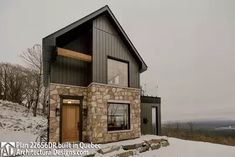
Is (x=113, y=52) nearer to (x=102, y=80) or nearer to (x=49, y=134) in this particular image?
(x=102, y=80)

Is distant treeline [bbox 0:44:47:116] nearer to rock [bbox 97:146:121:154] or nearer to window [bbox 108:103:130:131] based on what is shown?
window [bbox 108:103:130:131]

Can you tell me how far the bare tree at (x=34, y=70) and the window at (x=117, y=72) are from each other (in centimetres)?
1066

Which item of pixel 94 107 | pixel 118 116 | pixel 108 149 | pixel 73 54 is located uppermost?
pixel 73 54

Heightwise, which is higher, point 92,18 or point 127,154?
point 92,18

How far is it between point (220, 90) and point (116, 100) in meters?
17.5

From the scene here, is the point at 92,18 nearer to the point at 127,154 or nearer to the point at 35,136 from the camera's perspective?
the point at 127,154

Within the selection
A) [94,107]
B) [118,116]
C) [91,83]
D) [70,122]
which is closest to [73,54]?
[91,83]

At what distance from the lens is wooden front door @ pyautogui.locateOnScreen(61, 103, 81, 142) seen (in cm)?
928

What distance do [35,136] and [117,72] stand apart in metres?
6.48

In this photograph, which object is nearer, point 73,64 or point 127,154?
point 127,154

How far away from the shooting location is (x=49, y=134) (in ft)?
28.7

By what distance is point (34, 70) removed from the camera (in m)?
20.5

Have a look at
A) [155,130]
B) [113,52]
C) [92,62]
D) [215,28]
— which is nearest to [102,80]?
[92,62]

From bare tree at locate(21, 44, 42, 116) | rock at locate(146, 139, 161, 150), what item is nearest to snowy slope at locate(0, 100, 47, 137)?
bare tree at locate(21, 44, 42, 116)
